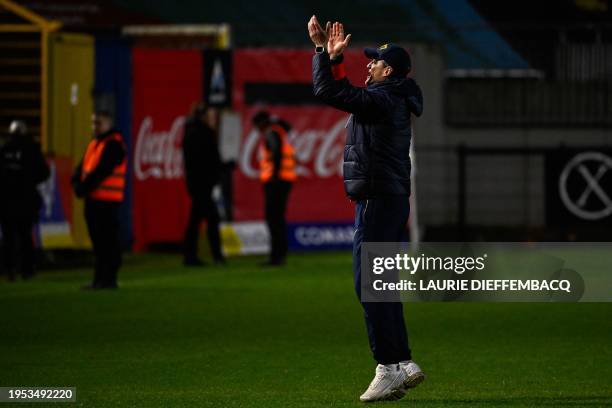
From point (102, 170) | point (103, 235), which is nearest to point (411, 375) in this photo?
point (102, 170)

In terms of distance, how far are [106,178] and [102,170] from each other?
142 mm

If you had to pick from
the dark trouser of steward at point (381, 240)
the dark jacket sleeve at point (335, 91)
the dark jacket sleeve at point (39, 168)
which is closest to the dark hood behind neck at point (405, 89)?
the dark jacket sleeve at point (335, 91)

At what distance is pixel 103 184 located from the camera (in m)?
16.2

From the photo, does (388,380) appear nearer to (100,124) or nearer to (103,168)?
(103,168)

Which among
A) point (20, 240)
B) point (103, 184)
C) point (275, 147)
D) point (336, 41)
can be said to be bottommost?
point (20, 240)

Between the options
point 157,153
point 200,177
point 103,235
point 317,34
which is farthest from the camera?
point 157,153

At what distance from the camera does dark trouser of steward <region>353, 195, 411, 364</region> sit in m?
8.70

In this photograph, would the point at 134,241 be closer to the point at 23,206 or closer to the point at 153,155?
the point at 153,155

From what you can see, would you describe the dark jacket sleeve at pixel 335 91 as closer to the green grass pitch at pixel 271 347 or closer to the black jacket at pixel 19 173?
the green grass pitch at pixel 271 347

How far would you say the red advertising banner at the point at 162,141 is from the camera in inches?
898

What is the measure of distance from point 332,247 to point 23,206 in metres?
6.72

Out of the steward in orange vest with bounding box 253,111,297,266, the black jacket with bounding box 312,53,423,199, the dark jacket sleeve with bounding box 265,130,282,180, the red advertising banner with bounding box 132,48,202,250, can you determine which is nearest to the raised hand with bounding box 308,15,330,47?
the black jacket with bounding box 312,53,423,199

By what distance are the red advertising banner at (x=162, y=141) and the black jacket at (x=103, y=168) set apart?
6595mm

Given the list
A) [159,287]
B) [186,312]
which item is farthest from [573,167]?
[186,312]
